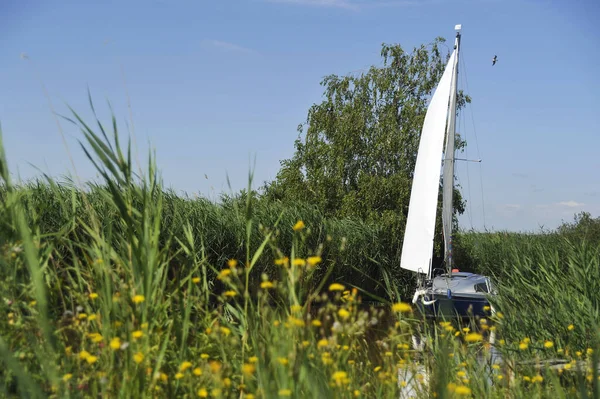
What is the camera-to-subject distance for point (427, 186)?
59.6 feet

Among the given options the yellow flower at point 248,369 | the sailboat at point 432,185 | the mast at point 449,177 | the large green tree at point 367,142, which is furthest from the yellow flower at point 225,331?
the large green tree at point 367,142

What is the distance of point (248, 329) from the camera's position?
10.8ft

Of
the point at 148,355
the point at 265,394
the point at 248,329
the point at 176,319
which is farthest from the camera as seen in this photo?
the point at 248,329

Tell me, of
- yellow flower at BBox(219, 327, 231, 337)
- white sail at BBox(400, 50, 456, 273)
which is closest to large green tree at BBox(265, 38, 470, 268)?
white sail at BBox(400, 50, 456, 273)

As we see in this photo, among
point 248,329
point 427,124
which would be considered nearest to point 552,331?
point 248,329

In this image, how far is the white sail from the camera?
17.5 metres

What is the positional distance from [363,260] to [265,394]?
60.4 ft

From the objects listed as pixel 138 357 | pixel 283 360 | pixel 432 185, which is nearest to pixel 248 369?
pixel 283 360

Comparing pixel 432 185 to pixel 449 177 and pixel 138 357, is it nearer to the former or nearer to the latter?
pixel 449 177

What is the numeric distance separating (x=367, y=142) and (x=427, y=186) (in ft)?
33.1

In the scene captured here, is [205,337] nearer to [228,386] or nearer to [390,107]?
[228,386]

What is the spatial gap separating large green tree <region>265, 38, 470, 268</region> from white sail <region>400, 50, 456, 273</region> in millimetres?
7097

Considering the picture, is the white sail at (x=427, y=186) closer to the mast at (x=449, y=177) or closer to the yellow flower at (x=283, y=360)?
the mast at (x=449, y=177)

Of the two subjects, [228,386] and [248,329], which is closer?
[228,386]
